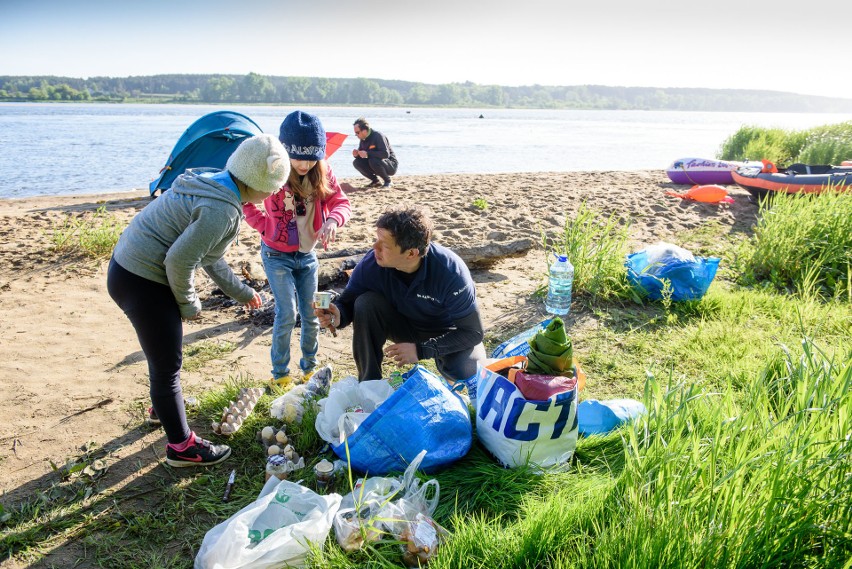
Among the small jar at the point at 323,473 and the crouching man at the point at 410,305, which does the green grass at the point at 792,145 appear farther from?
the small jar at the point at 323,473

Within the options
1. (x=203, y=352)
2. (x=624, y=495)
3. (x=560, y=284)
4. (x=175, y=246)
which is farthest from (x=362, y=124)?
(x=624, y=495)

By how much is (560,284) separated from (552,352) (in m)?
2.55

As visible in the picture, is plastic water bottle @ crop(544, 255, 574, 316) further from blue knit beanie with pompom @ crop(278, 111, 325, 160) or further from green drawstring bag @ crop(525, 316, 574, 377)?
blue knit beanie with pompom @ crop(278, 111, 325, 160)

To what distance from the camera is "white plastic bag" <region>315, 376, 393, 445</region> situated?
2.87 meters

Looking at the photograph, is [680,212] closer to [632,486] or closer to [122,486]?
[632,486]

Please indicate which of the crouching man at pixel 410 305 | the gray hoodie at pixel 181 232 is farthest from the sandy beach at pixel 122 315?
the gray hoodie at pixel 181 232

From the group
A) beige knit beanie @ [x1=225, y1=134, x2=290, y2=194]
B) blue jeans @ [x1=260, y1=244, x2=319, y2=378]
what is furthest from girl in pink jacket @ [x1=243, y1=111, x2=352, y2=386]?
beige knit beanie @ [x1=225, y1=134, x2=290, y2=194]

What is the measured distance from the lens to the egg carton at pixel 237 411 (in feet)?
10.0

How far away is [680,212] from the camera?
8820 mm

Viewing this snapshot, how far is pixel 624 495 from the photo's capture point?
6.84 feet

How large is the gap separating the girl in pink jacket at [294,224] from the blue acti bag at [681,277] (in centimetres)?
290

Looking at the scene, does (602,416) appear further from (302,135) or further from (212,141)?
(212,141)

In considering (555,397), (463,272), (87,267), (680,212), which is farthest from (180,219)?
(680,212)

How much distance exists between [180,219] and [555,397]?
185 cm
